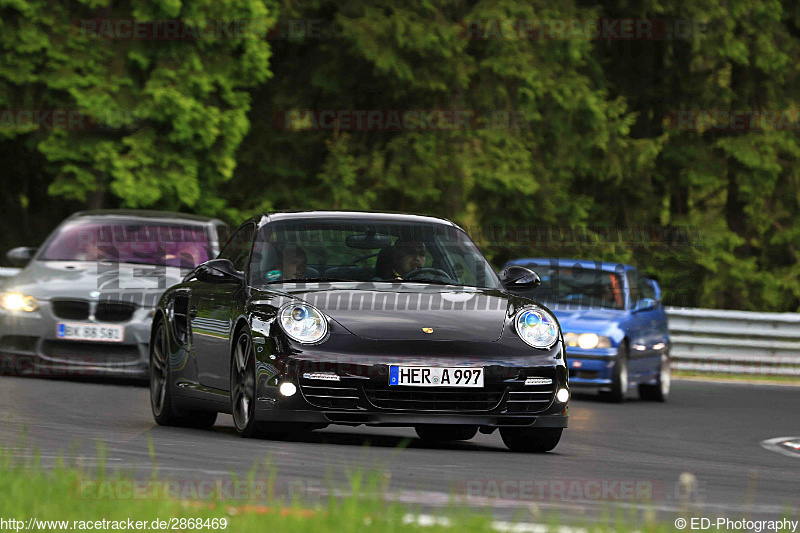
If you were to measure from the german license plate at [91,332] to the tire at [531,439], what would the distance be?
19.3 feet

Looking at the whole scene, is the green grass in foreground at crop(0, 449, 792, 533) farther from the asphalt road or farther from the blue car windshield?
the blue car windshield

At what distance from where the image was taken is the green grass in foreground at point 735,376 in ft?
83.7

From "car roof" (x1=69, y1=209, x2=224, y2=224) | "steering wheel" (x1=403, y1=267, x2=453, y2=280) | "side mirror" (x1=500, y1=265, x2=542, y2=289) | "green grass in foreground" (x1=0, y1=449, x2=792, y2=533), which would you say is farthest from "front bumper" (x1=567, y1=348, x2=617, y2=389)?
"green grass in foreground" (x1=0, y1=449, x2=792, y2=533)

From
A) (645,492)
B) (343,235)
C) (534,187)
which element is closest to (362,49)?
(534,187)

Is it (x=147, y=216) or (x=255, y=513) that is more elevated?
(x=255, y=513)

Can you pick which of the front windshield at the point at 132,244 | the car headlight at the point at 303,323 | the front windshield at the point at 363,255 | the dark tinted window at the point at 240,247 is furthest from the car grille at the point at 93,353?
the car headlight at the point at 303,323

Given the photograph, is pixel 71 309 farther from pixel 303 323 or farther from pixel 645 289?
pixel 645 289

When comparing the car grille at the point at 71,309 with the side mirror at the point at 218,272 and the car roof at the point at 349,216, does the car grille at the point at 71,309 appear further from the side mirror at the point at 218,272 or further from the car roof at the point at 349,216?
the side mirror at the point at 218,272

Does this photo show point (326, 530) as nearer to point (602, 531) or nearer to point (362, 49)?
point (602, 531)

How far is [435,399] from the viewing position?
1066 centimetres

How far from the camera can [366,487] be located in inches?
290

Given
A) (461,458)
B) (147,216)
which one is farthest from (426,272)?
(147,216)

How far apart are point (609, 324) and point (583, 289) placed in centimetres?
115

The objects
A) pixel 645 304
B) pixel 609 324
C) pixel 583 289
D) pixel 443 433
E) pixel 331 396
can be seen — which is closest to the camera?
pixel 331 396
